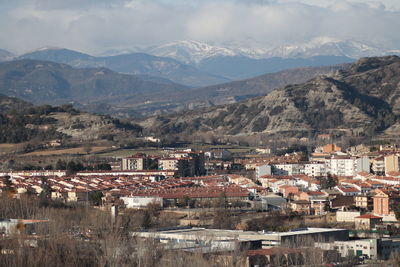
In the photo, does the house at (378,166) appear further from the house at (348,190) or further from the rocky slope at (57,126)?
the rocky slope at (57,126)

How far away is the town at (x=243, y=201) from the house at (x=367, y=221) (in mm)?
40

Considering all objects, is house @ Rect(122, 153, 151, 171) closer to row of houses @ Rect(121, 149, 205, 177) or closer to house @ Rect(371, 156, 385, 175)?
row of houses @ Rect(121, 149, 205, 177)

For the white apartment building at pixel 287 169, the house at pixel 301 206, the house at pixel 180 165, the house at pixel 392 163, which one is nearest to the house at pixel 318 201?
the house at pixel 301 206

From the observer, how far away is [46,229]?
1319 inches

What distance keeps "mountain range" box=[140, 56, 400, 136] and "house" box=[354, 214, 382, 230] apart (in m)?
52.1

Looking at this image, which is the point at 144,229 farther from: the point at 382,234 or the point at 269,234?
the point at 382,234

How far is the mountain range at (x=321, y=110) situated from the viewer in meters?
103

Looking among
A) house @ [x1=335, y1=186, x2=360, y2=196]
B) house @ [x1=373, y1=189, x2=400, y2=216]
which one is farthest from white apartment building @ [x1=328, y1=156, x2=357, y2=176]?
house @ [x1=373, y1=189, x2=400, y2=216]

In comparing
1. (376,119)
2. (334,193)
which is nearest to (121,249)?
(334,193)

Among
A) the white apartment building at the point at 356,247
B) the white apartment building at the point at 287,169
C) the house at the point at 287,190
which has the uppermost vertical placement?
the white apartment building at the point at 287,169

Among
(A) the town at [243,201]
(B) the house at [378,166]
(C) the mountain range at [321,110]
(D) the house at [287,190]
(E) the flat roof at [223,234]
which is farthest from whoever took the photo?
(C) the mountain range at [321,110]

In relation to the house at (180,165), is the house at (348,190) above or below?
below

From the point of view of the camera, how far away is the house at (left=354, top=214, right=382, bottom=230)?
131 ft

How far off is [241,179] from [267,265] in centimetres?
3085
